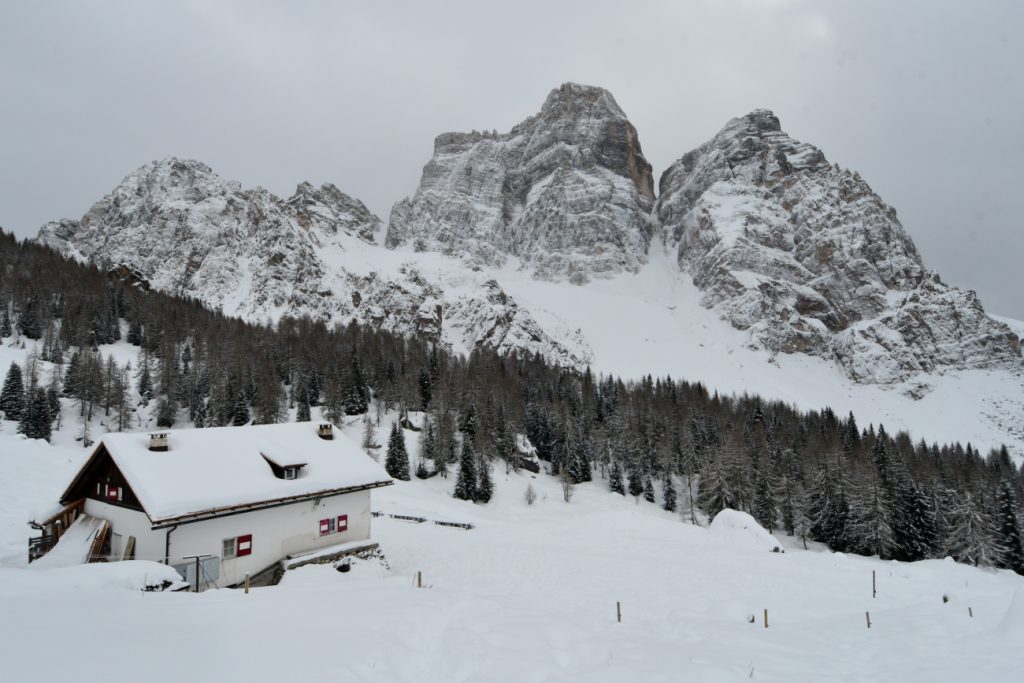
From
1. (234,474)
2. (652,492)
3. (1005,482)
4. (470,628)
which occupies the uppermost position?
(234,474)

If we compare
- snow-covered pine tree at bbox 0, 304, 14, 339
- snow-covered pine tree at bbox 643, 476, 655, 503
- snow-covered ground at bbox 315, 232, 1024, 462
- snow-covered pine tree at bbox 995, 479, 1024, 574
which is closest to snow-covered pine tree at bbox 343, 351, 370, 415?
snow-covered pine tree at bbox 643, 476, 655, 503

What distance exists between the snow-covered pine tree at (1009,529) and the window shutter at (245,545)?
63.7 meters

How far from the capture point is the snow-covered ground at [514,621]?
27.3 ft

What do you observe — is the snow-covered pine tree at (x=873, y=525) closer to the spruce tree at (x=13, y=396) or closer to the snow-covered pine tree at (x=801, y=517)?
the snow-covered pine tree at (x=801, y=517)

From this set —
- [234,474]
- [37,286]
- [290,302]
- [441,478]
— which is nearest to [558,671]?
[234,474]

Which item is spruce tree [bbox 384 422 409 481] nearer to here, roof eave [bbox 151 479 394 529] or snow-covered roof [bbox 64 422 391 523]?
snow-covered roof [bbox 64 422 391 523]

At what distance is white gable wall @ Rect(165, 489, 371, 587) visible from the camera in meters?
18.1

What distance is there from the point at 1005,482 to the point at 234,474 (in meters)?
70.2

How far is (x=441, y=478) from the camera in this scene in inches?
2416

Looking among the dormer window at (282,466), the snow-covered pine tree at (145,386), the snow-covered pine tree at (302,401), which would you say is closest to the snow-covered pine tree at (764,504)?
the dormer window at (282,466)

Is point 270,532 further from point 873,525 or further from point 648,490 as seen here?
point 648,490

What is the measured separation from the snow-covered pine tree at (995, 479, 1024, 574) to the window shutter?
6373 centimetres

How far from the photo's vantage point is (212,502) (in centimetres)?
1838

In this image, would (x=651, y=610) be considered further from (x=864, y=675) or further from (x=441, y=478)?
(x=441, y=478)
